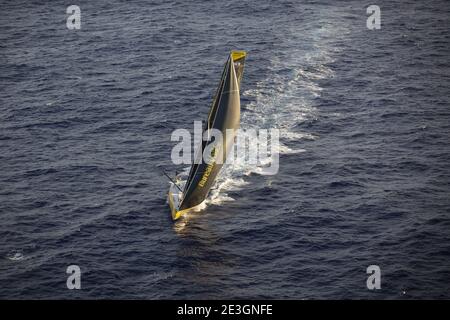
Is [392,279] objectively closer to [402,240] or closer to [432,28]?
[402,240]

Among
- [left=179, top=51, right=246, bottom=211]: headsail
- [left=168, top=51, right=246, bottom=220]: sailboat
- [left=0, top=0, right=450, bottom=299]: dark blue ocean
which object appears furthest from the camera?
[left=168, top=51, right=246, bottom=220]: sailboat

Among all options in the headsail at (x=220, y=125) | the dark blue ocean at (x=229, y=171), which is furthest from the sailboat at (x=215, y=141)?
the dark blue ocean at (x=229, y=171)

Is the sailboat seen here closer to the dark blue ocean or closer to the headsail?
the headsail

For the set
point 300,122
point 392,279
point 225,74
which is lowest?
point 392,279

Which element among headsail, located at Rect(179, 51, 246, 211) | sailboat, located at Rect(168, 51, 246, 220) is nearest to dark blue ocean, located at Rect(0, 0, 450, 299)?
sailboat, located at Rect(168, 51, 246, 220)

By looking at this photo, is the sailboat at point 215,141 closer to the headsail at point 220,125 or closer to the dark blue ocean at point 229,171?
the headsail at point 220,125

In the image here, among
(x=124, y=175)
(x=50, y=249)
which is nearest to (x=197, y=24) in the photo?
(x=124, y=175)

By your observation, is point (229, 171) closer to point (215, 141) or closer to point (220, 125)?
point (215, 141)
